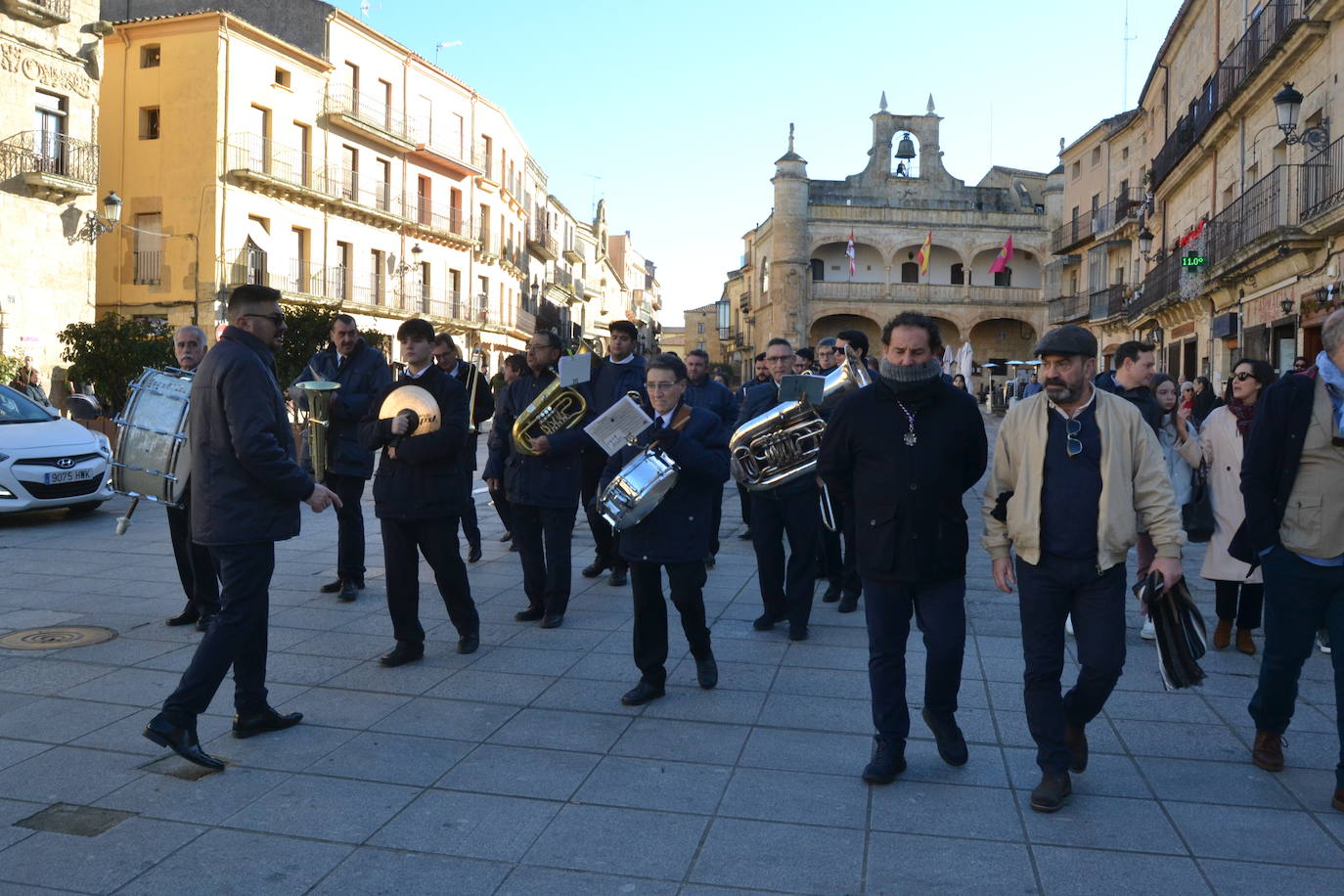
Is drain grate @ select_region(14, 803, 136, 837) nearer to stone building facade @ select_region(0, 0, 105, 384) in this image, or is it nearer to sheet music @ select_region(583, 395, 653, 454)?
sheet music @ select_region(583, 395, 653, 454)

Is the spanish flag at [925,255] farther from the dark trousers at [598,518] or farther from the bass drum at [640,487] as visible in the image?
the bass drum at [640,487]

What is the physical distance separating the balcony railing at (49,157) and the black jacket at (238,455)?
73.3 feet

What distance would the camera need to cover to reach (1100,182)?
41.1m

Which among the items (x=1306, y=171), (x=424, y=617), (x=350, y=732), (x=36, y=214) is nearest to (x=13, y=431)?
(x=424, y=617)

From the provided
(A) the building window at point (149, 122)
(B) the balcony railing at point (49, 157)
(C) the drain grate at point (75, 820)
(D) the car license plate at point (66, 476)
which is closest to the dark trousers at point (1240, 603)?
(C) the drain grate at point (75, 820)

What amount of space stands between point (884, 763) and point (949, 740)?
0.36 metres

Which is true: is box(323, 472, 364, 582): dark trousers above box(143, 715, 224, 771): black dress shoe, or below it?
above

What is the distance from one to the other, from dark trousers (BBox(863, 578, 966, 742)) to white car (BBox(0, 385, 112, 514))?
9.25m

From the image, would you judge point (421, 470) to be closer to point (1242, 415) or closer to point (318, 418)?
point (318, 418)

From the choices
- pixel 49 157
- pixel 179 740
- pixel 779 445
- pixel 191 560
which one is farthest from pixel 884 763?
pixel 49 157

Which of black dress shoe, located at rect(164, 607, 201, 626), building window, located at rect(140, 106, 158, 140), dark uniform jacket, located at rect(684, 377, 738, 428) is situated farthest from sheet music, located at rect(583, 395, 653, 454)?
building window, located at rect(140, 106, 158, 140)

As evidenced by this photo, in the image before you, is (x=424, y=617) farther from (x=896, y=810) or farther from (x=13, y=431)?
(x=13, y=431)

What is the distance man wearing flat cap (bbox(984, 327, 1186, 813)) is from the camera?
4.08m

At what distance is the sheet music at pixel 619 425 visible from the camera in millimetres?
5395
